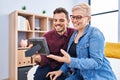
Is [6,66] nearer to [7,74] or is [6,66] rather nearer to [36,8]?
[7,74]

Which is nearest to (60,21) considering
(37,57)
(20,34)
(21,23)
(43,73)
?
(37,57)

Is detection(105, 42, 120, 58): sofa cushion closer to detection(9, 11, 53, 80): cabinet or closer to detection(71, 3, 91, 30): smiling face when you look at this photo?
detection(71, 3, 91, 30): smiling face

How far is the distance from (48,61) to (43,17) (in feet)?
7.23

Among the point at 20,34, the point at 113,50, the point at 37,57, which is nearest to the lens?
the point at 37,57

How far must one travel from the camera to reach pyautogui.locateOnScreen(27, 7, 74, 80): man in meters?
1.41

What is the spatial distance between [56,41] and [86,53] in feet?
1.17

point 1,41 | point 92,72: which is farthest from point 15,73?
point 92,72

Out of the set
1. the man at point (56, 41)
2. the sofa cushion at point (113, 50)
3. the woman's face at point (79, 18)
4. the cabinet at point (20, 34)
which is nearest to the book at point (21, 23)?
the cabinet at point (20, 34)

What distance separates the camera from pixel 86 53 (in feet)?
3.91

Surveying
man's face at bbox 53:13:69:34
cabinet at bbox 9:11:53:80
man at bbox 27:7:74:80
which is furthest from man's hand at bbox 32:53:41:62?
cabinet at bbox 9:11:53:80

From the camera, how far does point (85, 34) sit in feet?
4.08

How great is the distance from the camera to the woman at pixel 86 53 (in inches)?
44.0

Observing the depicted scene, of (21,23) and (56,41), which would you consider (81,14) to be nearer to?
(56,41)

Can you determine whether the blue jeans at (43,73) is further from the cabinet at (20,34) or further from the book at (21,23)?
the book at (21,23)
